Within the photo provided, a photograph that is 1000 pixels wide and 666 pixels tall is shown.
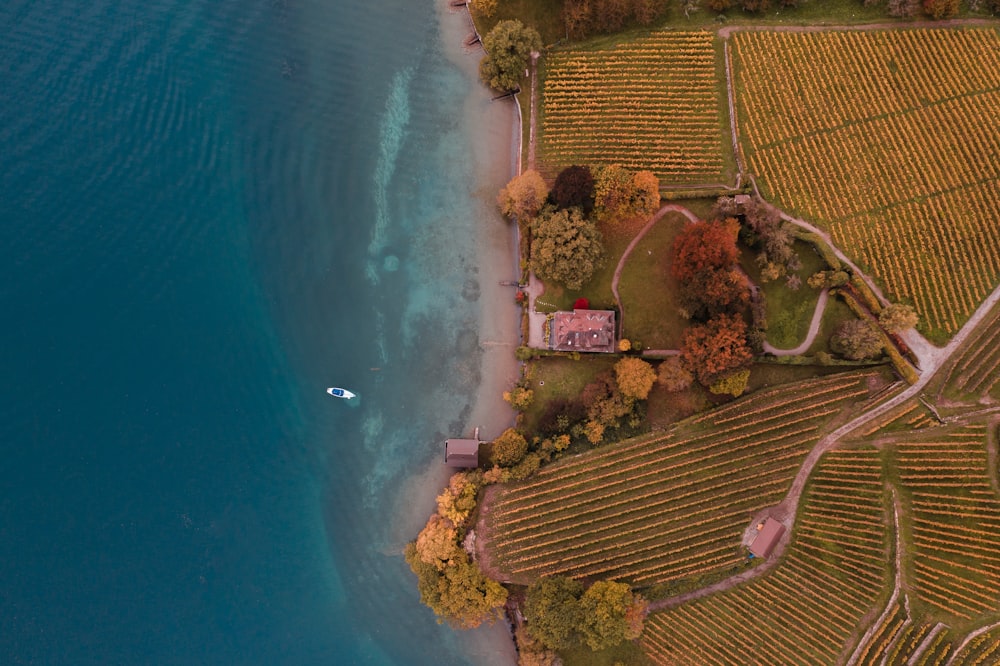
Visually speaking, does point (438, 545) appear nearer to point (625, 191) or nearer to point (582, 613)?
point (582, 613)

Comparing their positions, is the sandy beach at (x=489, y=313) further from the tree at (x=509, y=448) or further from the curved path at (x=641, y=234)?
the curved path at (x=641, y=234)

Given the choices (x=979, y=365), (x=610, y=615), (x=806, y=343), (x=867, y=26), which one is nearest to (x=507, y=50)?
(x=867, y=26)

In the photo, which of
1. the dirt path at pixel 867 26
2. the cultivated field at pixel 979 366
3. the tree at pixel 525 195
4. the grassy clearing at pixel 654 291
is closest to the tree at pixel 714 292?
the grassy clearing at pixel 654 291

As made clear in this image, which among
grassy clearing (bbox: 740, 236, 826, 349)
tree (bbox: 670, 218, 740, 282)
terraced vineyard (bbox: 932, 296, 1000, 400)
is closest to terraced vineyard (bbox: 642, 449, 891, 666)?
terraced vineyard (bbox: 932, 296, 1000, 400)

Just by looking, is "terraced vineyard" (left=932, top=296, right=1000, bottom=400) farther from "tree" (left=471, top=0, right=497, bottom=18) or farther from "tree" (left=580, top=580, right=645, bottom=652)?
"tree" (left=471, top=0, right=497, bottom=18)

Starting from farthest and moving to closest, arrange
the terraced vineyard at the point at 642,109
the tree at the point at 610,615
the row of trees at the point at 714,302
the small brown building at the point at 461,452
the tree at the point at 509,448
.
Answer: the terraced vineyard at the point at 642,109, the small brown building at the point at 461,452, the tree at the point at 509,448, the tree at the point at 610,615, the row of trees at the point at 714,302

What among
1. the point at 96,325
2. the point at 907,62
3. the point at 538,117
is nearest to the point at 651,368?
the point at 538,117
